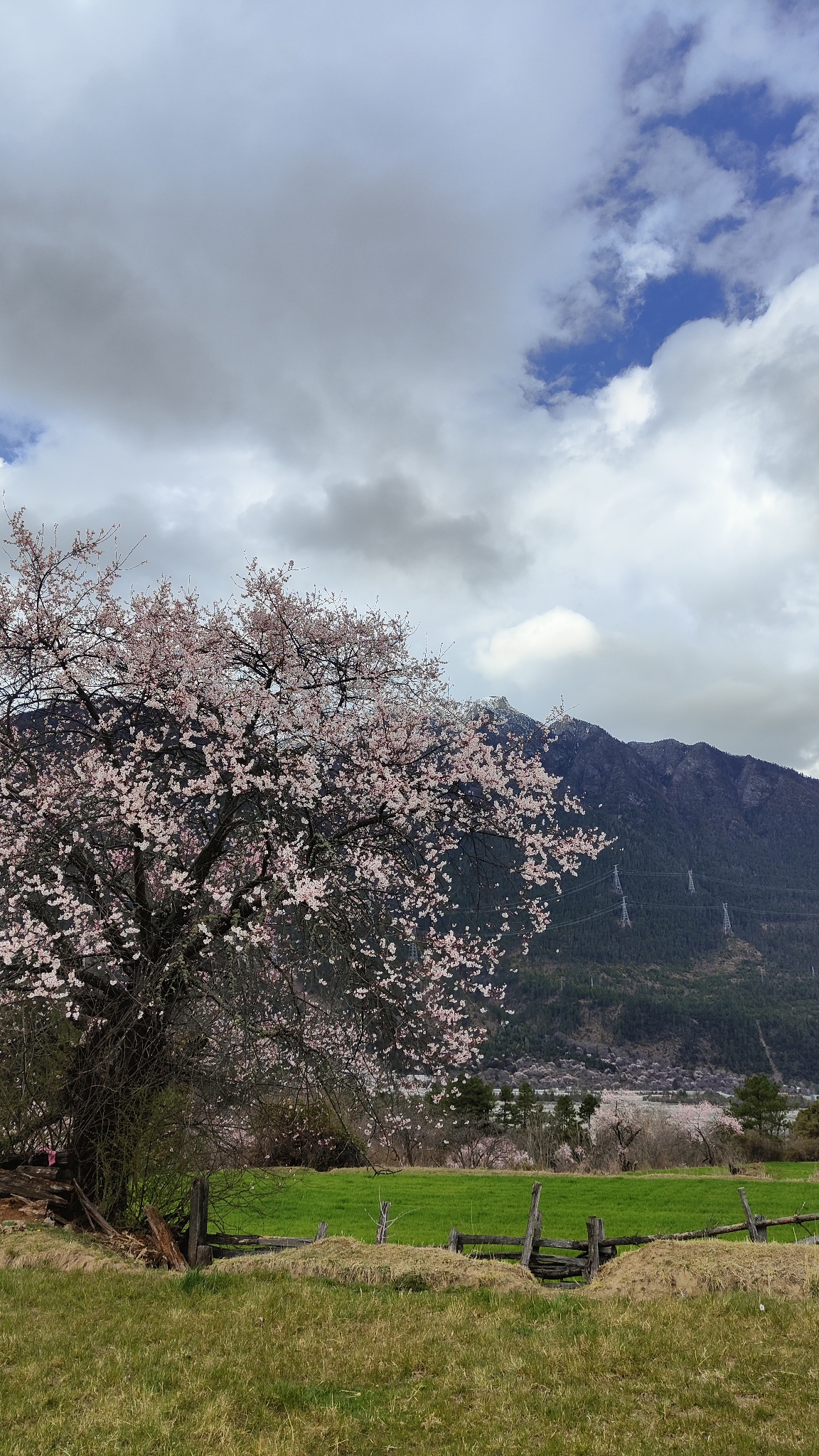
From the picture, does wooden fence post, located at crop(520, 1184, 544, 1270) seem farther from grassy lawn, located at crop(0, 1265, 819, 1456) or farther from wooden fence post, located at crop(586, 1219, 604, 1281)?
grassy lawn, located at crop(0, 1265, 819, 1456)

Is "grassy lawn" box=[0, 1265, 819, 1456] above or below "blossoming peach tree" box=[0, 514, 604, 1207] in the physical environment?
below

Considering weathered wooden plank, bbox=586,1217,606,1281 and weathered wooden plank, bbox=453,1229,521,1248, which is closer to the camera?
weathered wooden plank, bbox=586,1217,606,1281

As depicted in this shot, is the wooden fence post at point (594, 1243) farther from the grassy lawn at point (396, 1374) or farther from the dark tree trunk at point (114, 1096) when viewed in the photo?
the dark tree trunk at point (114, 1096)

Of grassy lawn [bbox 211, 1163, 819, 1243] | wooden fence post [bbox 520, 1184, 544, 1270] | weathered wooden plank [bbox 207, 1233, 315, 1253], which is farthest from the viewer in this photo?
grassy lawn [bbox 211, 1163, 819, 1243]

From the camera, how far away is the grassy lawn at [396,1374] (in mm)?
5168

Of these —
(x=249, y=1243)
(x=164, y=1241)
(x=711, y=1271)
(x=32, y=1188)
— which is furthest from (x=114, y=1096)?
(x=711, y=1271)

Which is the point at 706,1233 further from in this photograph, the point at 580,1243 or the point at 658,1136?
the point at 658,1136

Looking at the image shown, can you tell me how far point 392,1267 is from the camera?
10352 millimetres

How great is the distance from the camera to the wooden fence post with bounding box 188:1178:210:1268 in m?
11.8

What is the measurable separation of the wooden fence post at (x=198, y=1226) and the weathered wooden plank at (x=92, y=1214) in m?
1.26

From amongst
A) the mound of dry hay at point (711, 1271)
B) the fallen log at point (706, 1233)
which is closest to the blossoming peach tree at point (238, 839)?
the mound of dry hay at point (711, 1271)

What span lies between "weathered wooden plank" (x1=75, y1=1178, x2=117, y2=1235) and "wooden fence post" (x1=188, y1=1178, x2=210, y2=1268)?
1263mm

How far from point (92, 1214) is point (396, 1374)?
770 cm

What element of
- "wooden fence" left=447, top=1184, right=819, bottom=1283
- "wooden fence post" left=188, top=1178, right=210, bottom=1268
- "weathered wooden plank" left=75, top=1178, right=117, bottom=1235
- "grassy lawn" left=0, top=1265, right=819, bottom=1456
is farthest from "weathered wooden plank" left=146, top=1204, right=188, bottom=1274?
"wooden fence" left=447, top=1184, right=819, bottom=1283
